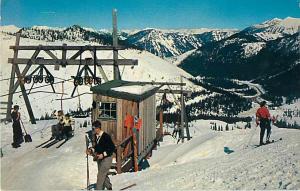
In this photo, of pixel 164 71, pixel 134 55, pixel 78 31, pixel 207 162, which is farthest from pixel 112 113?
pixel 78 31

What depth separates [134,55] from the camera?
342 feet

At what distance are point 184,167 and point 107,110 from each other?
5.32 meters

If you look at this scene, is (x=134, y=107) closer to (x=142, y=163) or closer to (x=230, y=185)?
(x=142, y=163)

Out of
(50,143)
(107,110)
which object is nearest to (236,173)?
(107,110)

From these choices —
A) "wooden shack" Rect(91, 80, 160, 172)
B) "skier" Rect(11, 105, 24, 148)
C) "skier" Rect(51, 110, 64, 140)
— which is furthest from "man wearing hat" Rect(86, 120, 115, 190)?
"skier" Rect(51, 110, 64, 140)

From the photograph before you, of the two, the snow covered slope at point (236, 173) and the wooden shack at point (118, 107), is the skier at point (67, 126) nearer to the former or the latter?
the wooden shack at point (118, 107)

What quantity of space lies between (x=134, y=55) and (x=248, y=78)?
9020 cm

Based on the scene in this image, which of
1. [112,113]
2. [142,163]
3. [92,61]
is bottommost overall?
[142,163]

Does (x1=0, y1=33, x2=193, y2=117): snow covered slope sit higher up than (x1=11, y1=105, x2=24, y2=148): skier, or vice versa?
(x1=0, y1=33, x2=193, y2=117): snow covered slope

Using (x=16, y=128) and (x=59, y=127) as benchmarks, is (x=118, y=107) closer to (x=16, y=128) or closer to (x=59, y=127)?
(x=59, y=127)

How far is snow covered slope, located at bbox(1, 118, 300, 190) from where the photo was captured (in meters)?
12.2

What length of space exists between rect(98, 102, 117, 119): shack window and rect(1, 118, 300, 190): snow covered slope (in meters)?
1.87

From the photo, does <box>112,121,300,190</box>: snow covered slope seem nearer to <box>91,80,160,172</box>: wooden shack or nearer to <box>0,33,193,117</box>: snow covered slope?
<box>91,80,160,172</box>: wooden shack

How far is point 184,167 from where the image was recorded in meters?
15.0
